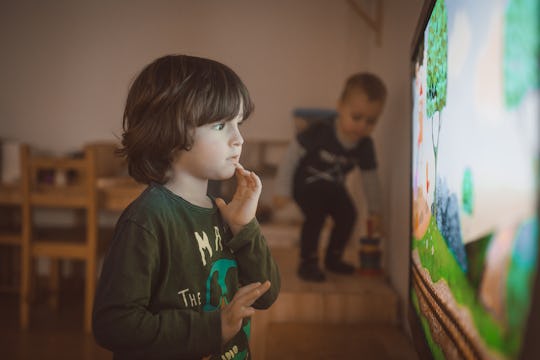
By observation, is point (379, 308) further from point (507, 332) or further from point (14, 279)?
point (14, 279)

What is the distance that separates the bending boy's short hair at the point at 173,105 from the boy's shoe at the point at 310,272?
1233 millimetres

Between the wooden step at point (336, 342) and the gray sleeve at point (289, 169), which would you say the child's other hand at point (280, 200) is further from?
the wooden step at point (336, 342)

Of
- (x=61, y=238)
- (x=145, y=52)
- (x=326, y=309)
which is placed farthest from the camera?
(x=145, y=52)

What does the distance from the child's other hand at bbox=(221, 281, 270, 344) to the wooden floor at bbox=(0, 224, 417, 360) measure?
1.86 ft

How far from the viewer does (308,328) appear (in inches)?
65.6

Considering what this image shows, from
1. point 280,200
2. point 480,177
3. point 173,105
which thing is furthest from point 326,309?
point 480,177

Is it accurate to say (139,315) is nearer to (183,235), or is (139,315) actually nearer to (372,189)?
(183,235)

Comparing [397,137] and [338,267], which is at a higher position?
[397,137]

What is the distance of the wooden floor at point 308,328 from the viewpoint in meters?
1.40

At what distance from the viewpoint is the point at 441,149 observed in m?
0.79

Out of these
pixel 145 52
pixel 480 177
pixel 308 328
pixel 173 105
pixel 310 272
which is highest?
pixel 145 52

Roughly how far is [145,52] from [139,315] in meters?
2.72

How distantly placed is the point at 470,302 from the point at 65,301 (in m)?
2.89

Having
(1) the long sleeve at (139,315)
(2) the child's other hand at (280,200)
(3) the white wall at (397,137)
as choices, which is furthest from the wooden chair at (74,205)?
(1) the long sleeve at (139,315)
